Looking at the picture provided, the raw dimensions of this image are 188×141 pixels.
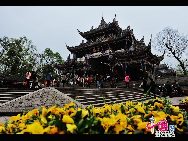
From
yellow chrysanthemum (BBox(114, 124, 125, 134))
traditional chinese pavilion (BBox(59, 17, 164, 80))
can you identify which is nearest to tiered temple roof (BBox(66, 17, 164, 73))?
traditional chinese pavilion (BBox(59, 17, 164, 80))

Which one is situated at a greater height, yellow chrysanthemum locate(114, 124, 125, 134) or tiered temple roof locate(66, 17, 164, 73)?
tiered temple roof locate(66, 17, 164, 73)

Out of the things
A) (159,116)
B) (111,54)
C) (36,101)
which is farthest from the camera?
(111,54)

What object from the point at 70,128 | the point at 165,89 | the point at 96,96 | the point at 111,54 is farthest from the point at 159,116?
the point at 111,54

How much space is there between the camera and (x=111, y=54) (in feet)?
119

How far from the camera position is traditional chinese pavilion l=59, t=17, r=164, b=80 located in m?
34.5

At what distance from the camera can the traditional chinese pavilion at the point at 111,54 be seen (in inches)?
1358

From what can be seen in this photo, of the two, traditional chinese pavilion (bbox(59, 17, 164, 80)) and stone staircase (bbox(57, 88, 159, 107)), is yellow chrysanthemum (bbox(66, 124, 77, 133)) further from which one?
traditional chinese pavilion (bbox(59, 17, 164, 80))

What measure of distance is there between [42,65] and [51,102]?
4461cm

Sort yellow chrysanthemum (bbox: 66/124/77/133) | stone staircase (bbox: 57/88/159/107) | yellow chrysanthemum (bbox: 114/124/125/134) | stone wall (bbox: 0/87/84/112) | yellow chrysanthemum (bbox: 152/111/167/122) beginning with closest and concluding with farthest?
yellow chrysanthemum (bbox: 66/124/77/133) < yellow chrysanthemum (bbox: 114/124/125/134) < yellow chrysanthemum (bbox: 152/111/167/122) < stone wall (bbox: 0/87/84/112) < stone staircase (bbox: 57/88/159/107)

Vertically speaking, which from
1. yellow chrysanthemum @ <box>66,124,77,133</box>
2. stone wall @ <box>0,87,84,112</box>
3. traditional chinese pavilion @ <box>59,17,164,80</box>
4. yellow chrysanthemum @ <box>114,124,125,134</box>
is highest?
traditional chinese pavilion @ <box>59,17,164,80</box>

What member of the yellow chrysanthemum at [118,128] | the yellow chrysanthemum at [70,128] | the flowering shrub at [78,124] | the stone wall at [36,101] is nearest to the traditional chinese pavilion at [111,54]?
the stone wall at [36,101]

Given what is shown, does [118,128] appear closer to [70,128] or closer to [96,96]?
[70,128]
